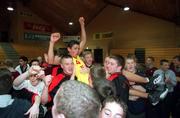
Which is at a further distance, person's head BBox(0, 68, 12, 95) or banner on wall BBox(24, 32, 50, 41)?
banner on wall BBox(24, 32, 50, 41)

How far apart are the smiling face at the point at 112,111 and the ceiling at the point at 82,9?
11102 mm

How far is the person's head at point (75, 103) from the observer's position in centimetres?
122

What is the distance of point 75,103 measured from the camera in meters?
1.23

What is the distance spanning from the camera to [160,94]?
3875 mm

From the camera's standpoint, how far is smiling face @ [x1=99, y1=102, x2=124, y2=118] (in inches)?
78.7

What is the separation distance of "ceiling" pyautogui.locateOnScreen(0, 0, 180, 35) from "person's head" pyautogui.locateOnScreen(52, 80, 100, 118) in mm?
11802

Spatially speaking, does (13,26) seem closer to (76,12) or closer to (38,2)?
(38,2)

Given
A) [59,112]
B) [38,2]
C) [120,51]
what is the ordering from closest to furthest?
1. [59,112]
2. [120,51]
3. [38,2]

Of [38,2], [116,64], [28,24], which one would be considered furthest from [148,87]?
[28,24]

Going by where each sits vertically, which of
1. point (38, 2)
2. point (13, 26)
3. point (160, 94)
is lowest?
point (160, 94)

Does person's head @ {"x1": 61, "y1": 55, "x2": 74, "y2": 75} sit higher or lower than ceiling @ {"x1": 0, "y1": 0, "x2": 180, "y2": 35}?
lower

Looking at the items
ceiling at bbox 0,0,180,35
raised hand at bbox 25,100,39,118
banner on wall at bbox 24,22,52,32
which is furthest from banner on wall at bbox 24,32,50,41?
raised hand at bbox 25,100,39,118

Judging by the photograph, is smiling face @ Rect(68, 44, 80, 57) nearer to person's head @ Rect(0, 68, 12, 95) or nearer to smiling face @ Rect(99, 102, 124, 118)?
person's head @ Rect(0, 68, 12, 95)

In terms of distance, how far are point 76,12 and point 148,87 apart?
550 inches
